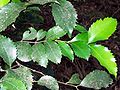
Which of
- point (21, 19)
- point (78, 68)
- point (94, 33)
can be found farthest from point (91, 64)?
point (94, 33)

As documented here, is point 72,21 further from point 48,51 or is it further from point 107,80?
point 107,80

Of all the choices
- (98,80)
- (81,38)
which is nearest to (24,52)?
(81,38)

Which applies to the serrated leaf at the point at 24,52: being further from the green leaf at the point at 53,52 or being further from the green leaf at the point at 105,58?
the green leaf at the point at 105,58

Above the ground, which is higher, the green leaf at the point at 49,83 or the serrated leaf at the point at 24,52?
the serrated leaf at the point at 24,52

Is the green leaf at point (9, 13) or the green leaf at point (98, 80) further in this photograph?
the green leaf at point (98, 80)

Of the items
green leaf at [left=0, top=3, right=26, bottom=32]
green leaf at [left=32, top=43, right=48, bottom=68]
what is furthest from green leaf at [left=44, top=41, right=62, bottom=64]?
green leaf at [left=0, top=3, right=26, bottom=32]

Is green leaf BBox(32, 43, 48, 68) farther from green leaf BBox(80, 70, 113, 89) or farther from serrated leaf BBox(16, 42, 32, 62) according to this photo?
green leaf BBox(80, 70, 113, 89)

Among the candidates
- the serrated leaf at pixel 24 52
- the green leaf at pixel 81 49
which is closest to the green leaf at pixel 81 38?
the green leaf at pixel 81 49
